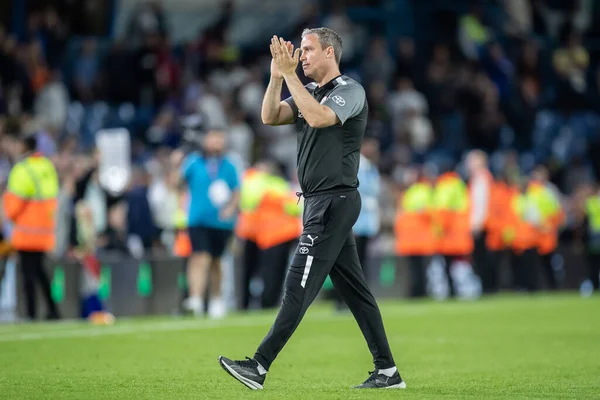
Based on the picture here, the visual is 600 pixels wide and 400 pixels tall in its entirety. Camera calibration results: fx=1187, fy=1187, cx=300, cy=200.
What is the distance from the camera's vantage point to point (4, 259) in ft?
53.1

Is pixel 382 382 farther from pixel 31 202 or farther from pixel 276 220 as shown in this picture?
pixel 276 220

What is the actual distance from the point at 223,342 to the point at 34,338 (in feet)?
6.51

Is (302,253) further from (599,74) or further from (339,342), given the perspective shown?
(599,74)

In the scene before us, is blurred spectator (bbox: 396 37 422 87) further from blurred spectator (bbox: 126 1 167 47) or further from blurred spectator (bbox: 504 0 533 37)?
blurred spectator (bbox: 126 1 167 47)

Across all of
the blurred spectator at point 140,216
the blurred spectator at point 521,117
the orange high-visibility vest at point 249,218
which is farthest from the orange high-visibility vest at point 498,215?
the blurred spectator at point 140,216

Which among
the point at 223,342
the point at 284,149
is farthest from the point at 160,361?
the point at 284,149

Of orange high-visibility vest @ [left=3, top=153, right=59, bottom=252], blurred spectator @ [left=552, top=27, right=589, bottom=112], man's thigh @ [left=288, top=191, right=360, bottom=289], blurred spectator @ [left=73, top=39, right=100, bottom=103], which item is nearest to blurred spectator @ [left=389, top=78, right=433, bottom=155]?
blurred spectator @ [left=552, top=27, right=589, bottom=112]

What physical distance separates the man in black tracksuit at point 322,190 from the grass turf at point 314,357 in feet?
1.18

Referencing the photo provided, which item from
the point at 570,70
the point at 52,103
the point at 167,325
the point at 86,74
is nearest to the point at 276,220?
the point at 167,325

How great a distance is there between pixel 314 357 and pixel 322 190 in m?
3.43

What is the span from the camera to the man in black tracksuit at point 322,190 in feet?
25.9

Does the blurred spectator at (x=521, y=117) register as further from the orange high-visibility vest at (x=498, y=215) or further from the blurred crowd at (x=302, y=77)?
the orange high-visibility vest at (x=498, y=215)

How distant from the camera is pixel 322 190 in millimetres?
8195

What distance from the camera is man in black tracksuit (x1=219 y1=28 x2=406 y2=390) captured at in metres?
7.90
